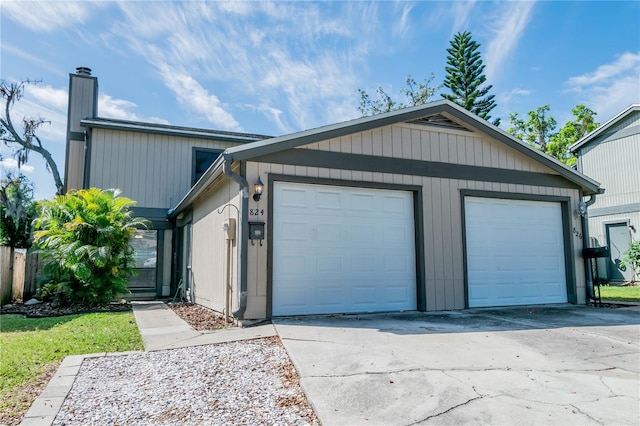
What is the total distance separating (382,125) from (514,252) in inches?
146

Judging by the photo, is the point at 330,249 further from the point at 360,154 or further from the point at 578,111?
the point at 578,111

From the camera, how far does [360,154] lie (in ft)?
22.9

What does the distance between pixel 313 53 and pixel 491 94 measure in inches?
596

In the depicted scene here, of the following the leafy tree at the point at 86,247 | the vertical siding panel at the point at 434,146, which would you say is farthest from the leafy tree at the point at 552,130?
the leafy tree at the point at 86,247

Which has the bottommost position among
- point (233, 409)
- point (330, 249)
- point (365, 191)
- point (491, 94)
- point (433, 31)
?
point (233, 409)

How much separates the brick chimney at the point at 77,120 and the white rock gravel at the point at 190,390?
9371 mm

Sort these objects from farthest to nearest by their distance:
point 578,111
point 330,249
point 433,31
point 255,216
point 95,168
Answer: point 578,111 → point 95,168 → point 433,31 → point 330,249 → point 255,216

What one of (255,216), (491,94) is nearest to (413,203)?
(255,216)

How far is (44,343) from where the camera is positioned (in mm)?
5008

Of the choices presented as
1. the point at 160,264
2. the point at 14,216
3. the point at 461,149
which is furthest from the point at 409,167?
the point at 14,216

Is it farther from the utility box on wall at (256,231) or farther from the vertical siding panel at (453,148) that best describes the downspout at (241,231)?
the vertical siding panel at (453,148)

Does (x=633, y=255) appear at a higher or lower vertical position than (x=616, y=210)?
lower

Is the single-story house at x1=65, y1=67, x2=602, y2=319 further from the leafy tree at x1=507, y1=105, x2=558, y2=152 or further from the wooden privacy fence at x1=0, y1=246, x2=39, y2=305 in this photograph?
the leafy tree at x1=507, y1=105, x2=558, y2=152

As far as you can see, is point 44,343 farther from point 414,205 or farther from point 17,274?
point 17,274
